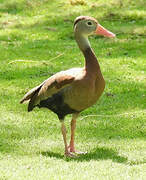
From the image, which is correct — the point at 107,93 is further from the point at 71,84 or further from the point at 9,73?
the point at 71,84

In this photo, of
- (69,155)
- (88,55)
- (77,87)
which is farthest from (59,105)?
(88,55)

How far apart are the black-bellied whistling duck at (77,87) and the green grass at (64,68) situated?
0.69 metres

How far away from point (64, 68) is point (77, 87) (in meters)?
5.70

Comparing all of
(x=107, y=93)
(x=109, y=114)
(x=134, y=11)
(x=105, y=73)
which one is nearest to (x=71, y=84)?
(x=109, y=114)

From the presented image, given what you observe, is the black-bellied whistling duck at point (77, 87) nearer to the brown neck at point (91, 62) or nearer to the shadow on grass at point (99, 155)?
the brown neck at point (91, 62)

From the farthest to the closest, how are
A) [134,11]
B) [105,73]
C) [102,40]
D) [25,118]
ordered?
[134,11] < [102,40] < [105,73] < [25,118]

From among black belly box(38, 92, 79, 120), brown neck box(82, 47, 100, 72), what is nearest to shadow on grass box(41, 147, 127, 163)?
black belly box(38, 92, 79, 120)

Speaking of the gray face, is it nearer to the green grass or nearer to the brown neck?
the brown neck

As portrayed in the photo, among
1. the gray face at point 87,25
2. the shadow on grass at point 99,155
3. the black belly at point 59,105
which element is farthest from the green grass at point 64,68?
the gray face at point 87,25

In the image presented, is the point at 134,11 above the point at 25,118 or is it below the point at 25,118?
below

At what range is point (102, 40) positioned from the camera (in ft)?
53.5

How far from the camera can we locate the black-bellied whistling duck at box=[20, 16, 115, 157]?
7.65 metres

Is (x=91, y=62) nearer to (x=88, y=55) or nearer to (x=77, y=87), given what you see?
(x=88, y=55)

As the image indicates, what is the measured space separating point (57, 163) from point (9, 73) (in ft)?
19.3
